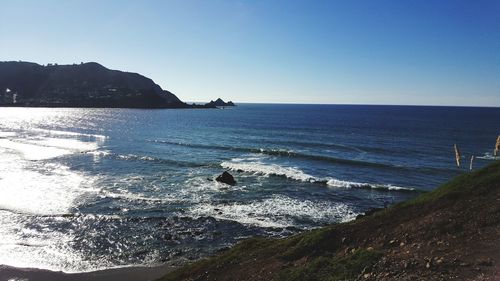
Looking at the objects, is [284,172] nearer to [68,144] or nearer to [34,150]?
[34,150]

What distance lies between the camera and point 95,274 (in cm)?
1873

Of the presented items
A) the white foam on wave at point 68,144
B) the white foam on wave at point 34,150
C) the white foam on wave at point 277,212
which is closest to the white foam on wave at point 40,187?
the white foam on wave at point 34,150

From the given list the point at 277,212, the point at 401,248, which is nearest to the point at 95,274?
the point at 277,212

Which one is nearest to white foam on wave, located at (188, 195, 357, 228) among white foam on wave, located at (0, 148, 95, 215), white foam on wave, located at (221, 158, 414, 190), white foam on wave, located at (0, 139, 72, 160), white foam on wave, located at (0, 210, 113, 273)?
white foam on wave, located at (221, 158, 414, 190)

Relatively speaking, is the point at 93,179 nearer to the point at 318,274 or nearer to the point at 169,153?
the point at 169,153

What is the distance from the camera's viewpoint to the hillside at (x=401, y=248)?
32.7ft

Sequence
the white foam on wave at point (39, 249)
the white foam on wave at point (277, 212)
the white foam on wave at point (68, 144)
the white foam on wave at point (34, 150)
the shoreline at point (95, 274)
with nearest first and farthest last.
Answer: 1. the shoreline at point (95, 274)
2. the white foam on wave at point (39, 249)
3. the white foam on wave at point (277, 212)
4. the white foam on wave at point (34, 150)
5. the white foam on wave at point (68, 144)

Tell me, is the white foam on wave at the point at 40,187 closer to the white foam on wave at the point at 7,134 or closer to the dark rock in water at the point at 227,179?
the dark rock in water at the point at 227,179

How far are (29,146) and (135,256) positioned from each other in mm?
53470

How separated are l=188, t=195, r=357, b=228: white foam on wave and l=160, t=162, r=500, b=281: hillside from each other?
10.3m

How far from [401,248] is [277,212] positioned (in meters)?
17.4

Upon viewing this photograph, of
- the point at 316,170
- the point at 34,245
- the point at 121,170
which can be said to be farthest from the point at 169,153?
the point at 34,245

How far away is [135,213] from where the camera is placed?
28.1 meters

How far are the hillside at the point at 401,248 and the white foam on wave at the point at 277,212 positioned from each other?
33.9 ft
